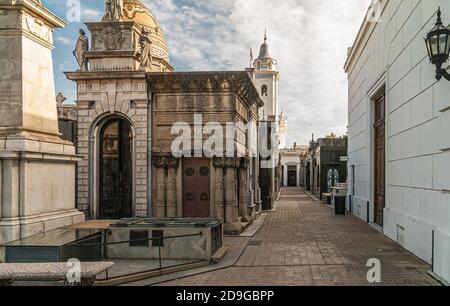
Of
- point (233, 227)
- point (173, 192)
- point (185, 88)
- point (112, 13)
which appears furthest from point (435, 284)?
point (112, 13)

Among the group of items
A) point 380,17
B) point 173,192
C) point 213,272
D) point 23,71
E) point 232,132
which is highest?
point 380,17

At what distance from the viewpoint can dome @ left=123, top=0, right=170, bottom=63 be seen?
81.6 feet

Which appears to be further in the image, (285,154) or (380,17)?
(285,154)

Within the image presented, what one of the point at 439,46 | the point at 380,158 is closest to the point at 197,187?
the point at 380,158

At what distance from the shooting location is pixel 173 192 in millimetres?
14547

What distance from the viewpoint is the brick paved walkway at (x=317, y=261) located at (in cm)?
798

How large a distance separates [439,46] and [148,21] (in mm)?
21625

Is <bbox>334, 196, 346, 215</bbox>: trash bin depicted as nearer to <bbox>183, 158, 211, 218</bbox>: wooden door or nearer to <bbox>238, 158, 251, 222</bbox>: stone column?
<bbox>238, 158, 251, 222</bbox>: stone column

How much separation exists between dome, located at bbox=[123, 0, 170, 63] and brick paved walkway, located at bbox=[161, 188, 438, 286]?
15.4m

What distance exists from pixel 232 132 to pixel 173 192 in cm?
299

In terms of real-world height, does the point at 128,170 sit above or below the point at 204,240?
above

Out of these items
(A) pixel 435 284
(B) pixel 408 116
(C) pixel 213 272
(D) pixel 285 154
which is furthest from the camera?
(D) pixel 285 154

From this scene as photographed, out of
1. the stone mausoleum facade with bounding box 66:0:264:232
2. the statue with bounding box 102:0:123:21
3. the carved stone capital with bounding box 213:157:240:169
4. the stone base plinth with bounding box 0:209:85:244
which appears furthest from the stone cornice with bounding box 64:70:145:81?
the stone base plinth with bounding box 0:209:85:244
